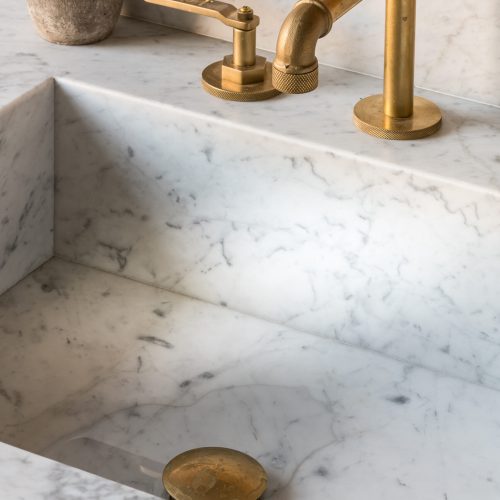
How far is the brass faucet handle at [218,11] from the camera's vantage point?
1061mm

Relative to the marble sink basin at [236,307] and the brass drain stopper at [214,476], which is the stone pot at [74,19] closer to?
the marble sink basin at [236,307]

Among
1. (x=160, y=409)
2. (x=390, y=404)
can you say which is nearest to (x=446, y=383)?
(x=390, y=404)

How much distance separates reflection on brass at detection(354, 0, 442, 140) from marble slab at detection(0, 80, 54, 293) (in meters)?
0.32

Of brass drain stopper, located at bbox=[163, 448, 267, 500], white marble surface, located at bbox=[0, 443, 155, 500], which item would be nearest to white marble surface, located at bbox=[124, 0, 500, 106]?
brass drain stopper, located at bbox=[163, 448, 267, 500]

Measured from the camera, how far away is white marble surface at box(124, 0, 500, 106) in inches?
42.4

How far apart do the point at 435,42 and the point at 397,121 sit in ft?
0.35

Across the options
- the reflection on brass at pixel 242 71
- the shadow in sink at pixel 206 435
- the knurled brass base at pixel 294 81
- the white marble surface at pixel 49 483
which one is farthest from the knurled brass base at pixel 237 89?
the white marble surface at pixel 49 483

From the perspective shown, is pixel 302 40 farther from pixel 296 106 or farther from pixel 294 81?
pixel 296 106

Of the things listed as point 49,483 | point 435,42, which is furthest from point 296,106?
point 49,483

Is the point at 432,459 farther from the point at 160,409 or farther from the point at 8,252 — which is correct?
the point at 8,252

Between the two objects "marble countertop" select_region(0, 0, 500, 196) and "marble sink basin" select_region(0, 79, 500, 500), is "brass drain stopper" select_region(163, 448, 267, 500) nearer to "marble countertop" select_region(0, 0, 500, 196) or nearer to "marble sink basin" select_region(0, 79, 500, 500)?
"marble sink basin" select_region(0, 79, 500, 500)

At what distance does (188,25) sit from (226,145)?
249 mm

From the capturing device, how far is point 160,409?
40.3 inches

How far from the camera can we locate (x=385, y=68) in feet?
3.37
